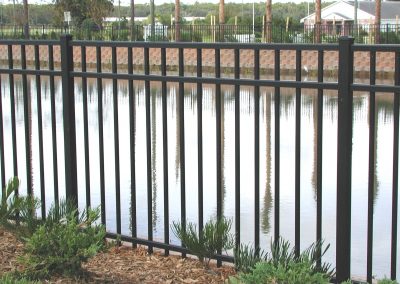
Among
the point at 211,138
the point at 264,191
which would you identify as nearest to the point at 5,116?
the point at 211,138

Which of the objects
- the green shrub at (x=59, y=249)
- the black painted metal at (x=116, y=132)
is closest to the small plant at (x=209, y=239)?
the green shrub at (x=59, y=249)

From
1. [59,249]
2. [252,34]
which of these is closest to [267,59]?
[252,34]

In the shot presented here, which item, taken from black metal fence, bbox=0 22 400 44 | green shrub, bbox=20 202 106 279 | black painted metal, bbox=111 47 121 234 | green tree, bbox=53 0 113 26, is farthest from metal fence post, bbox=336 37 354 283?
green tree, bbox=53 0 113 26

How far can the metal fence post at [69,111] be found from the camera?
18.8 feet

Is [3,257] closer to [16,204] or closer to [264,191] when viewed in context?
[16,204]

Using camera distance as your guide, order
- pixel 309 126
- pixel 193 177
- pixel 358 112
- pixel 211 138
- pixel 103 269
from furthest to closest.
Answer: pixel 358 112 → pixel 309 126 → pixel 211 138 → pixel 193 177 → pixel 103 269

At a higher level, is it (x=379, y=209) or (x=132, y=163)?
(x=132, y=163)

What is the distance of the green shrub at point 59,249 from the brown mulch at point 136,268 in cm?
9

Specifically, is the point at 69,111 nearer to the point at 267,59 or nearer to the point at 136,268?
the point at 136,268

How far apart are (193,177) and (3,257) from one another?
5788 mm

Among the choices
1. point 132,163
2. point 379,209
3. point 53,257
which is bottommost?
point 379,209

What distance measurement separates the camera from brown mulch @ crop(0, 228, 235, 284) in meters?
5.00

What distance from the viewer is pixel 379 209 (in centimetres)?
904

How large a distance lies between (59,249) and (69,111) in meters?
1.36
